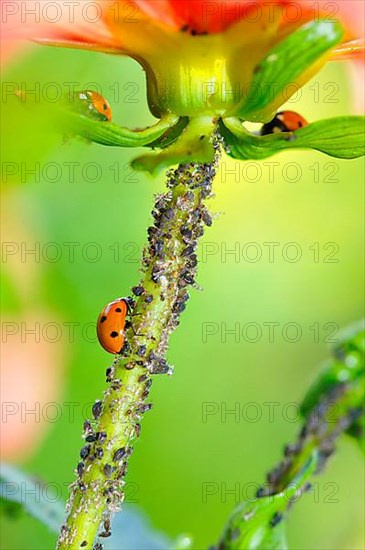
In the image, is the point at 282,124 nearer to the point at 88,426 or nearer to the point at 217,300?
the point at 88,426

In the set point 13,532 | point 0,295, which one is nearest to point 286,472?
point 0,295

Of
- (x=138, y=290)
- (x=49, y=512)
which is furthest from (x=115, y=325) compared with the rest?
(x=49, y=512)

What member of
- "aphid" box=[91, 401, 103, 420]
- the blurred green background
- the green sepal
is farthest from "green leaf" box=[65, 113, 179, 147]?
the blurred green background

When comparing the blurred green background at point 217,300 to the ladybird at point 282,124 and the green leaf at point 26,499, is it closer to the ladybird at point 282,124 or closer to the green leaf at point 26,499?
the green leaf at point 26,499

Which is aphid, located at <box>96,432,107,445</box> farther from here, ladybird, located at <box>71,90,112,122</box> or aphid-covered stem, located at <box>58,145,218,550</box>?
ladybird, located at <box>71,90,112,122</box>

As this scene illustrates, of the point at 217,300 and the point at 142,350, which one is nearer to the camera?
the point at 142,350

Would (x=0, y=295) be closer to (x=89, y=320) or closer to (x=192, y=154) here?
(x=192, y=154)
